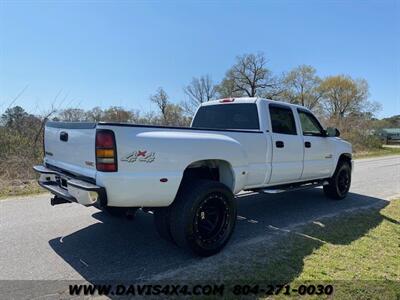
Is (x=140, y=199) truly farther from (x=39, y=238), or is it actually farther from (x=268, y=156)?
(x=268, y=156)

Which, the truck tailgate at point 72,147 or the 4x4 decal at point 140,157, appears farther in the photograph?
the truck tailgate at point 72,147

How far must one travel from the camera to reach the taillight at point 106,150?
139 inches

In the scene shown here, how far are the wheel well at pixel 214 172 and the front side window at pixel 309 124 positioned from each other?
7.77ft

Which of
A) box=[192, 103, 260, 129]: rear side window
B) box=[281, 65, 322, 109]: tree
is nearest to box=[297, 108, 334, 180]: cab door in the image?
box=[192, 103, 260, 129]: rear side window

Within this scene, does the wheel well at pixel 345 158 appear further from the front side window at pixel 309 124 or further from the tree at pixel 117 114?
the tree at pixel 117 114

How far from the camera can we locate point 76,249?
169 inches

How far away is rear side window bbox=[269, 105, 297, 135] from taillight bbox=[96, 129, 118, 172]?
2.97 meters

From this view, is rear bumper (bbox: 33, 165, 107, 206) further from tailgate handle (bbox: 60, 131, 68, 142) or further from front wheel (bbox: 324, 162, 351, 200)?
front wheel (bbox: 324, 162, 351, 200)

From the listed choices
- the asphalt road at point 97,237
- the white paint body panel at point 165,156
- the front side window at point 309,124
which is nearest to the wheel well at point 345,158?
the asphalt road at point 97,237

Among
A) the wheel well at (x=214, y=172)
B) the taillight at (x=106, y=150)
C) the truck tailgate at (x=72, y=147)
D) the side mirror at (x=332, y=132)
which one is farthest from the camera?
the side mirror at (x=332, y=132)

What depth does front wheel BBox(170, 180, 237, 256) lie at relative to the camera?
13.1ft

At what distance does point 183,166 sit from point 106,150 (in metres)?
0.91

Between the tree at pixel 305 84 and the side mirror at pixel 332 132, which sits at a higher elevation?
the tree at pixel 305 84

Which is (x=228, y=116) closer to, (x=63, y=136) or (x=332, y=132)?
(x=332, y=132)
